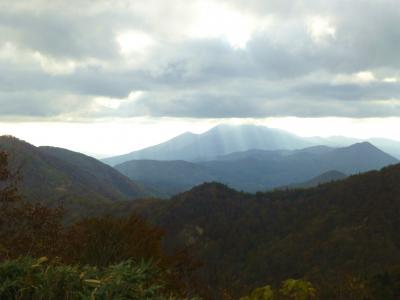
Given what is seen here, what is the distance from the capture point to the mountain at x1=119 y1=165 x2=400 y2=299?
131 metres

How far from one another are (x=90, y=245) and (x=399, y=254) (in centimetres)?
12771

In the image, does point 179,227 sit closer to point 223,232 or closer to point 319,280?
point 223,232

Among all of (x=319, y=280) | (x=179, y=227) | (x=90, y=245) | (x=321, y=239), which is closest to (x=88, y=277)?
(x=90, y=245)

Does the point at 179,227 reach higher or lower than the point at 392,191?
lower

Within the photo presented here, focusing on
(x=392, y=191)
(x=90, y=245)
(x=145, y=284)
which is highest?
(x=145, y=284)

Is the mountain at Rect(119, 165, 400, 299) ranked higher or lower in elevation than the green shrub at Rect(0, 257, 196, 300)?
lower

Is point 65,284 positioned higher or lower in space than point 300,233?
higher

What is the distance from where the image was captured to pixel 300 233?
158 meters

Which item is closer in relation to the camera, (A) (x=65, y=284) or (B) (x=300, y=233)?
(A) (x=65, y=284)

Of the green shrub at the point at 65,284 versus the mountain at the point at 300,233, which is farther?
the mountain at the point at 300,233

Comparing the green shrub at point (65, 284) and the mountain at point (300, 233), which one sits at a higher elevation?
the green shrub at point (65, 284)

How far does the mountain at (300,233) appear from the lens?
131375 mm

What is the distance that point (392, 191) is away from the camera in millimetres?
157250

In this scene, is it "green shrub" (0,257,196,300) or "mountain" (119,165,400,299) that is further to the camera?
"mountain" (119,165,400,299)
